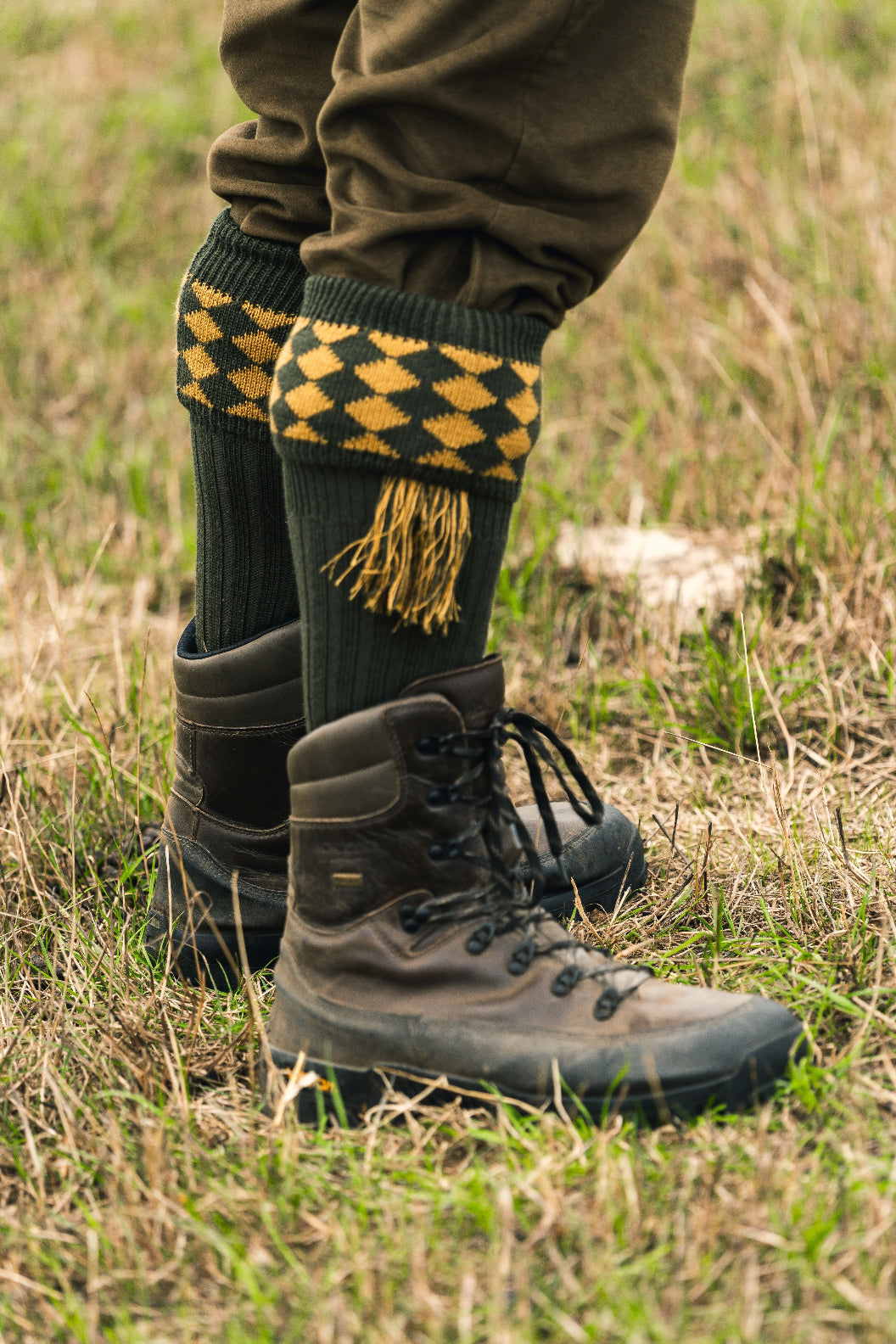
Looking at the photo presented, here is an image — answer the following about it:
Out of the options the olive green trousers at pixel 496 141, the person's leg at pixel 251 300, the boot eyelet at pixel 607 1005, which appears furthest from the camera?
the person's leg at pixel 251 300

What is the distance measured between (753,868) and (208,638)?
2.46 feet

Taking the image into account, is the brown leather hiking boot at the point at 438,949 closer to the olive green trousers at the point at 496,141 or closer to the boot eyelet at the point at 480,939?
the boot eyelet at the point at 480,939

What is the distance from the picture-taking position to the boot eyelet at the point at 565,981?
3.65 feet

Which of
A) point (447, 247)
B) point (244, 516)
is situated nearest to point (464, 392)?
point (447, 247)

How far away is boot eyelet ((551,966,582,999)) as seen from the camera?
1.11 m

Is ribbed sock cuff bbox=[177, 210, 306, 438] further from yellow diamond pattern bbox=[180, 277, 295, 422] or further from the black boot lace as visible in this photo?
the black boot lace

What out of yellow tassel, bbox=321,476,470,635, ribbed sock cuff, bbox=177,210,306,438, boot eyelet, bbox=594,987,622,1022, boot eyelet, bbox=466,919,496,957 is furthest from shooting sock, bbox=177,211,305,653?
boot eyelet, bbox=594,987,622,1022

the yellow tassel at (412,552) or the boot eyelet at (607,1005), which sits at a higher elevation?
the yellow tassel at (412,552)

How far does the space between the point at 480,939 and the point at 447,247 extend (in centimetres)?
66

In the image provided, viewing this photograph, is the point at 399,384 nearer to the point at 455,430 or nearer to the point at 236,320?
the point at 455,430

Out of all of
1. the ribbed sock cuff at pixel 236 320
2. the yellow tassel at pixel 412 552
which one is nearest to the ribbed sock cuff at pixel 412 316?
the yellow tassel at pixel 412 552

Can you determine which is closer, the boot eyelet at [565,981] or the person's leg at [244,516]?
the boot eyelet at [565,981]

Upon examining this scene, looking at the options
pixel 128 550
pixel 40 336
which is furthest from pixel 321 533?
pixel 40 336

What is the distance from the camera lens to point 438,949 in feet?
3.70
